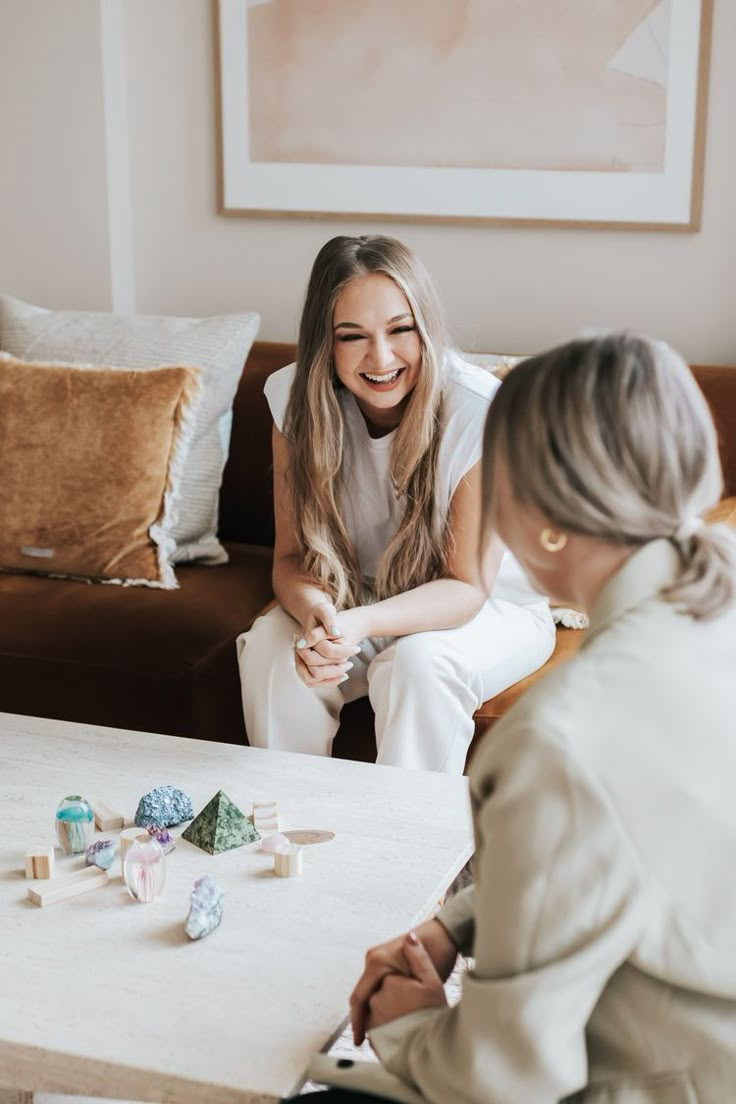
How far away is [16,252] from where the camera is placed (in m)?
3.40

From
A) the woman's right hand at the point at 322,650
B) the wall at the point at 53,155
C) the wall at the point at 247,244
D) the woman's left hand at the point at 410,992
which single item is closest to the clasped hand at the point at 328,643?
the woman's right hand at the point at 322,650

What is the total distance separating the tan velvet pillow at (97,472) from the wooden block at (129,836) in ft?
3.50

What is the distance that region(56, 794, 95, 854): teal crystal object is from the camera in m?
1.55

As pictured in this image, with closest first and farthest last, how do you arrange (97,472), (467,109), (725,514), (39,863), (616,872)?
(616,872)
(39,863)
(725,514)
(97,472)
(467,109)

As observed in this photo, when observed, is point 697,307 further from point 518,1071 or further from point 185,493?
point 518,1071

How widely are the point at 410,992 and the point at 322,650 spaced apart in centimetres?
93

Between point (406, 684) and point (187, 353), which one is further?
point (187, 353)

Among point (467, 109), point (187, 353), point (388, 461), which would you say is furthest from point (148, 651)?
point (467, 109)

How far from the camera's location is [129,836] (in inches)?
60.3

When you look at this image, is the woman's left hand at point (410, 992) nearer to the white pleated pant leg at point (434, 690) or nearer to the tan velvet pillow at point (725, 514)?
the white pleated pant leg at point (434, 690)

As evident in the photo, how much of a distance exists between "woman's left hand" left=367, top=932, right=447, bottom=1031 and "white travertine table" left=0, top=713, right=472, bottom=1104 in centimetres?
9

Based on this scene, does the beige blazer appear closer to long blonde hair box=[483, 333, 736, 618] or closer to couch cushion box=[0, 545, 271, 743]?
long blonde hair box=[483, 333, 736, 618]

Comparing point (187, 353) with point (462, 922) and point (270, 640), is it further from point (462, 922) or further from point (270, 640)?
point (462, 922)

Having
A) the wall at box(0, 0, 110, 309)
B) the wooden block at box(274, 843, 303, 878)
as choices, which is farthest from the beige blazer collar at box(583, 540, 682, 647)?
the wall at box(0, 0, 110, 309)
